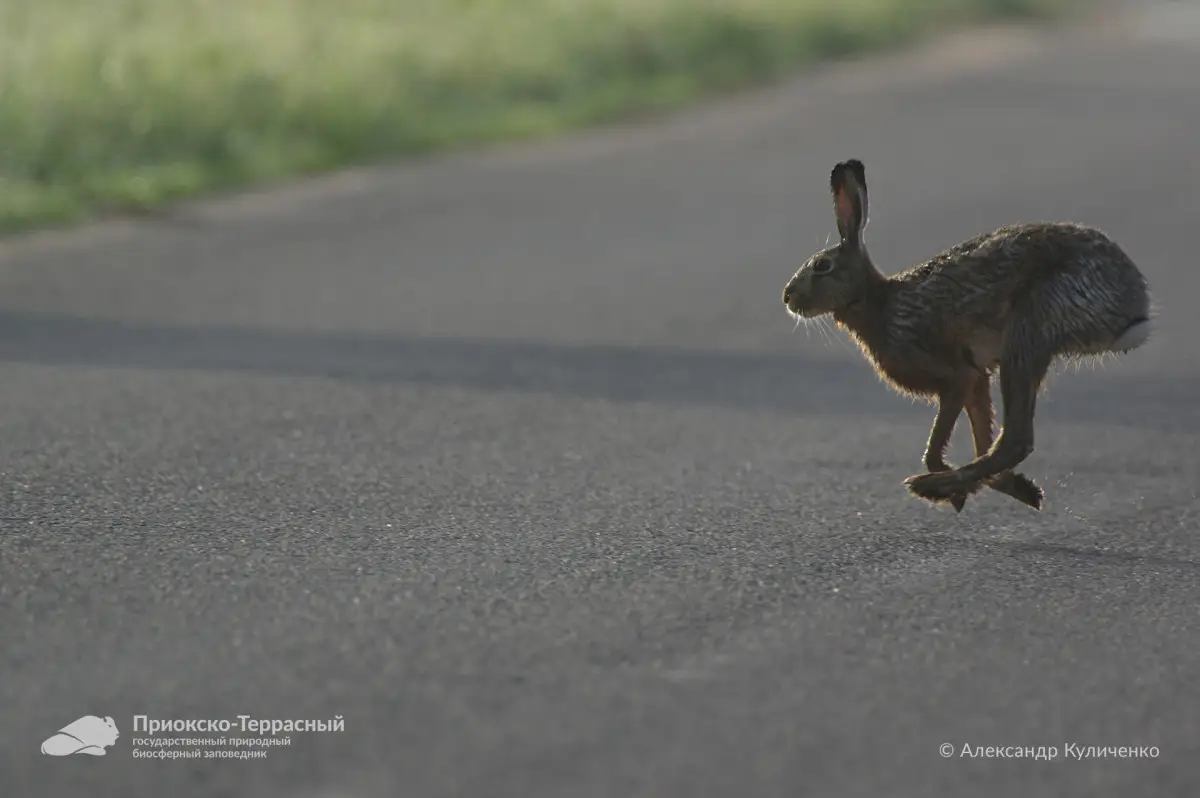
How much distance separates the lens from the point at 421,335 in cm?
986

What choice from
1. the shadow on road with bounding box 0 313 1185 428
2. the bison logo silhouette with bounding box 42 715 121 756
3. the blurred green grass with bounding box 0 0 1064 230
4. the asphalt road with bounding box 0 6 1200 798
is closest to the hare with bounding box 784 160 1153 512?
the asphalt road with bounding box 0 6 1200 798

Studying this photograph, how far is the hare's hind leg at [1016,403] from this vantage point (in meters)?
6.48

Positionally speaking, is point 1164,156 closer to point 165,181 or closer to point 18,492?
point 165,181

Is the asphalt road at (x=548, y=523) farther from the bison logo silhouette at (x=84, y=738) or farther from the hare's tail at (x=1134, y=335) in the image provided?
the hare's tail at (x=1134, y=335)

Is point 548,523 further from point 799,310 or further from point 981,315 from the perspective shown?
point 981,315

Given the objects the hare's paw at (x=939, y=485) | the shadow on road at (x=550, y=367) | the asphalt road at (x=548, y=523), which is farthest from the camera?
the shadow on road at (x=550, y=367)

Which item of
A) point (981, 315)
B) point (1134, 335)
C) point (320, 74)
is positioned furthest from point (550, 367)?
point (320, 74)

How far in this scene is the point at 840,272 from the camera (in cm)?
689

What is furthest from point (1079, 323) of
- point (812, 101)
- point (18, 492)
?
point (812, 101)

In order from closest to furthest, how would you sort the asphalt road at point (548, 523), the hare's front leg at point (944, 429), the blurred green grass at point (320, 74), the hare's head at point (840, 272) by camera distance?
the asphalt road at point (548, 523) → the hare's front leg at point (944, 429) → the hare's head at point (840, 272) → the blurred green grass at point (320, 74)

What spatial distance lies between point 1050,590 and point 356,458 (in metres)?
2.48

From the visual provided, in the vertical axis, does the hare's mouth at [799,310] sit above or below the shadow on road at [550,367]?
above

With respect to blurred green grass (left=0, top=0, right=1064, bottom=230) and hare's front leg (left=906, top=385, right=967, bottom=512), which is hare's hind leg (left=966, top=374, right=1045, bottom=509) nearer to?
hare's front leg (left=906, top=385, right=967, bottom=512)

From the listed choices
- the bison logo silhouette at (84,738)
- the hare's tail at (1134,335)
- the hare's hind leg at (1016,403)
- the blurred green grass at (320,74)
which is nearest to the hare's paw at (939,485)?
the hare's hind leg at (1016,403)
